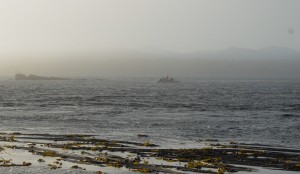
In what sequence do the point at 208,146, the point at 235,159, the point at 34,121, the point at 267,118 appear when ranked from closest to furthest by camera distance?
the point at 235,159, the point at 208,146, the point at 34,121, the point at 267,118

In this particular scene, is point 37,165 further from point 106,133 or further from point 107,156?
point 106,133

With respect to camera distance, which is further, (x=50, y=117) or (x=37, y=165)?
(x=50, y=117)

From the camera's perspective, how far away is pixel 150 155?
29312 millimetres

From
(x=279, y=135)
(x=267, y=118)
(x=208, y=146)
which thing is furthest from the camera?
(x=267, y=118)

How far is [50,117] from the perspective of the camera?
59219 mm

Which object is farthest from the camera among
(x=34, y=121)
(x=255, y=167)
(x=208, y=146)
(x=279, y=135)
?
(x=34, y=121)

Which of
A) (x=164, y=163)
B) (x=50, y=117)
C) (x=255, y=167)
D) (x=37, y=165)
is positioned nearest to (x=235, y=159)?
(x=255, y=167)

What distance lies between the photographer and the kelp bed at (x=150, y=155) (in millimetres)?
25391

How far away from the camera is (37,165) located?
1032 inches

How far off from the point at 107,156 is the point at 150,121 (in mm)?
25752

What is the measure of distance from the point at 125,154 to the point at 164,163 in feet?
14.8

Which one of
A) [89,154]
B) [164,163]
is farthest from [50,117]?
[164,163]

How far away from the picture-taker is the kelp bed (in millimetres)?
25391

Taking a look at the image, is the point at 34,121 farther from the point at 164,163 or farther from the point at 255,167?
the point at 255,167
